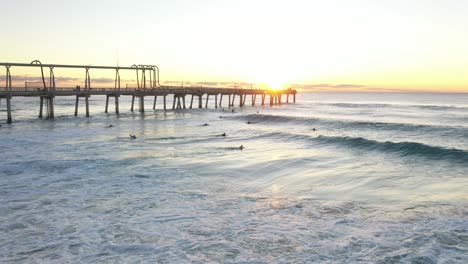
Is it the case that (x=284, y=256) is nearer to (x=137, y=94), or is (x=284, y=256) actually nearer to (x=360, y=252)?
(x=360, y=252)

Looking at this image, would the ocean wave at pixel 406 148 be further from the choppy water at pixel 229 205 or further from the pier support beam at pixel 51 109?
the pier support beam at pixel 51 109

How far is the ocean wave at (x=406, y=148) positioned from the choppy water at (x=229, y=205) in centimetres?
22

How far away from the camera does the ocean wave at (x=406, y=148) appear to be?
87.5 ft

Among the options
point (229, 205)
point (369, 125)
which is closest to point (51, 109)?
point (369, 125)

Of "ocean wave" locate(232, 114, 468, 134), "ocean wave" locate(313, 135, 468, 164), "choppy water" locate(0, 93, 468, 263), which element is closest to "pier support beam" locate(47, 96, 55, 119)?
"choppy water" locate(0, 93, 468, 263)

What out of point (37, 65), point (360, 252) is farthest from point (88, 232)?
point (37, 65)

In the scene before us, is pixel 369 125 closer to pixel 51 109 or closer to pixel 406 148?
pixel 406 148

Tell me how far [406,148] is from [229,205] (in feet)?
67.1

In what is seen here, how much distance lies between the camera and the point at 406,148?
2953 cm

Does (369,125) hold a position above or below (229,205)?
above

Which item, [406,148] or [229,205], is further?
[406,148]

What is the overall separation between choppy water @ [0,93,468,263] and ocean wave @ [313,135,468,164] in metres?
0.22

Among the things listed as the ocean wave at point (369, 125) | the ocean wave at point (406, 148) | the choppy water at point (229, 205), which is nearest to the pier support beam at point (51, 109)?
the choppy water at point (229, 205)

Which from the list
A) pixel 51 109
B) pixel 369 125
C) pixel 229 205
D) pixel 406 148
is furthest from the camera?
pixel 51 109
